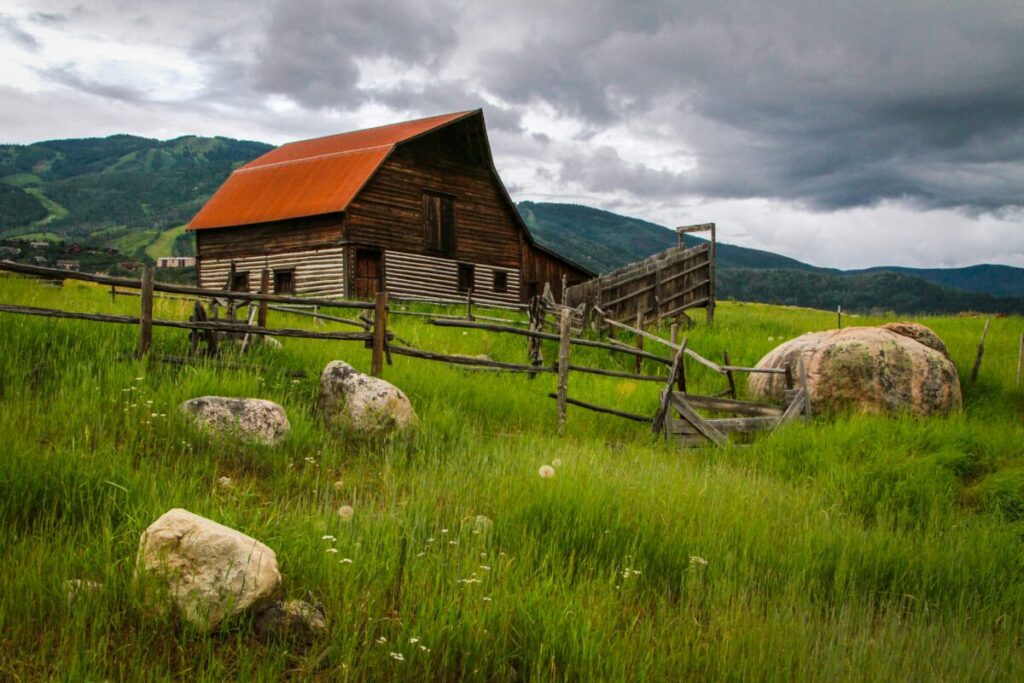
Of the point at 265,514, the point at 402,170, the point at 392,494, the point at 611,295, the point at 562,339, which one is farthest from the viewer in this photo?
the point at 402,170

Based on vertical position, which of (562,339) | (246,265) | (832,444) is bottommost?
(832,444)

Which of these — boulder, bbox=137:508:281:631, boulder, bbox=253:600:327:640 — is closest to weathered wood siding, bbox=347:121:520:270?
boulder, bbox=137:508:281:631

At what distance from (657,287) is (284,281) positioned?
14113mm

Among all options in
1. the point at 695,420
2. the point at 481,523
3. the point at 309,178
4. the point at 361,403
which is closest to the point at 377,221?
the point at 309,178

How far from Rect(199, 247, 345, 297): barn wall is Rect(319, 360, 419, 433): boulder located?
16.4 metres

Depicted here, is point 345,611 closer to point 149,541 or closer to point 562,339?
point 149,541

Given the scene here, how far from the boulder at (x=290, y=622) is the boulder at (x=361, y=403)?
370 centimetres

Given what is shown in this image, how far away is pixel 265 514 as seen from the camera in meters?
4.39

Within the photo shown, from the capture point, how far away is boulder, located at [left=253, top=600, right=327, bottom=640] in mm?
3078

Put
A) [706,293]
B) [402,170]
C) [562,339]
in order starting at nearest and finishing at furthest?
1. [562,339]
2. [706,293]
3. [402,170]

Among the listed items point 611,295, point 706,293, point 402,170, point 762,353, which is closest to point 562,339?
point 762,353

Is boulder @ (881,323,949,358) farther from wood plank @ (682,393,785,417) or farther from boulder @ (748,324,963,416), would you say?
wood plank @ (682,393,785,417)

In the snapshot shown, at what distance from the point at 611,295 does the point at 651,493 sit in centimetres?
1340

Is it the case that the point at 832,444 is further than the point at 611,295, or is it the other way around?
the point at 611,295
